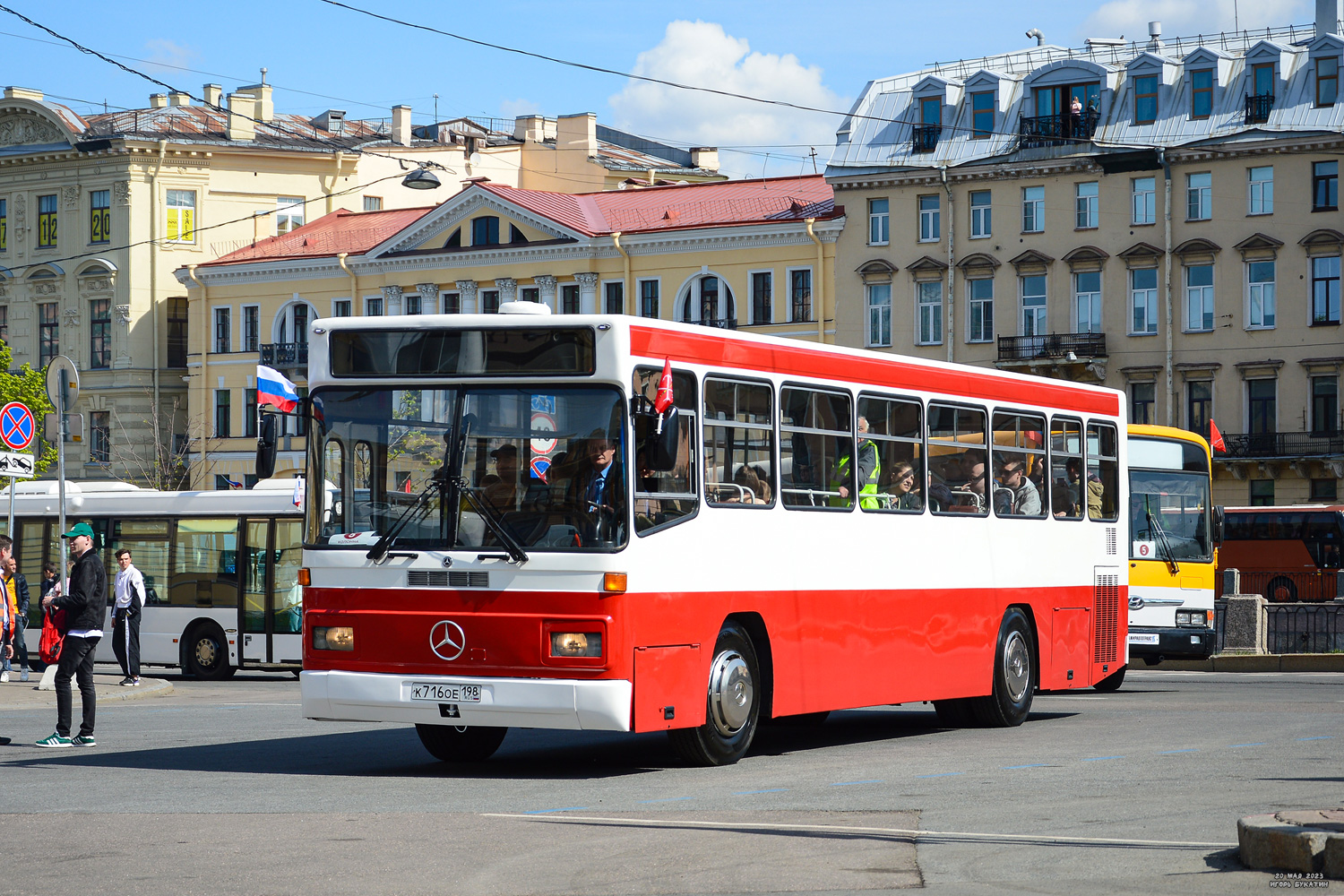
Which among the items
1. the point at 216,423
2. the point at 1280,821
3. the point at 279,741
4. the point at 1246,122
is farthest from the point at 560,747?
the point at 216,423

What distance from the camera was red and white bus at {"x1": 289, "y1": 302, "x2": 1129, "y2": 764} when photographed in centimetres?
1215

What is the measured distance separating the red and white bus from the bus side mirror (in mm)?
276

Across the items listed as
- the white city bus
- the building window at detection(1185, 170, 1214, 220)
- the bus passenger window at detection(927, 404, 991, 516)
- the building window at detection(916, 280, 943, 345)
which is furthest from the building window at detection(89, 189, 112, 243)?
the bus passenger window at detection(927, 404, 991, 516)

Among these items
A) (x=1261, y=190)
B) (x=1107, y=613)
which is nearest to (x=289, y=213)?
(x=1261, y=190)

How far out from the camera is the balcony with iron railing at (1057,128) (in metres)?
59.8

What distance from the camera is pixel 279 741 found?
1563 cm

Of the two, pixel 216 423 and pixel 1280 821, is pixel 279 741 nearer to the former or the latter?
pixel 1280 821

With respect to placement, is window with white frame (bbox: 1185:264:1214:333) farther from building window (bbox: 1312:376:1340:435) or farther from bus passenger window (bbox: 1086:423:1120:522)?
bus passenger window (bbox: 1086:423:1120:522)

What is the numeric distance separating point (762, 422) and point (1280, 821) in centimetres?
574

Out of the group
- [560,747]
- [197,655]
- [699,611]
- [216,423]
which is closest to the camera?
[699,611]

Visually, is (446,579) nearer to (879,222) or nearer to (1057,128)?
(1057,128)

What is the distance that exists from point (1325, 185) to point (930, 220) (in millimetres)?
11925

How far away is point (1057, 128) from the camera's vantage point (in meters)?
60.2

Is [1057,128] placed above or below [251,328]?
above
